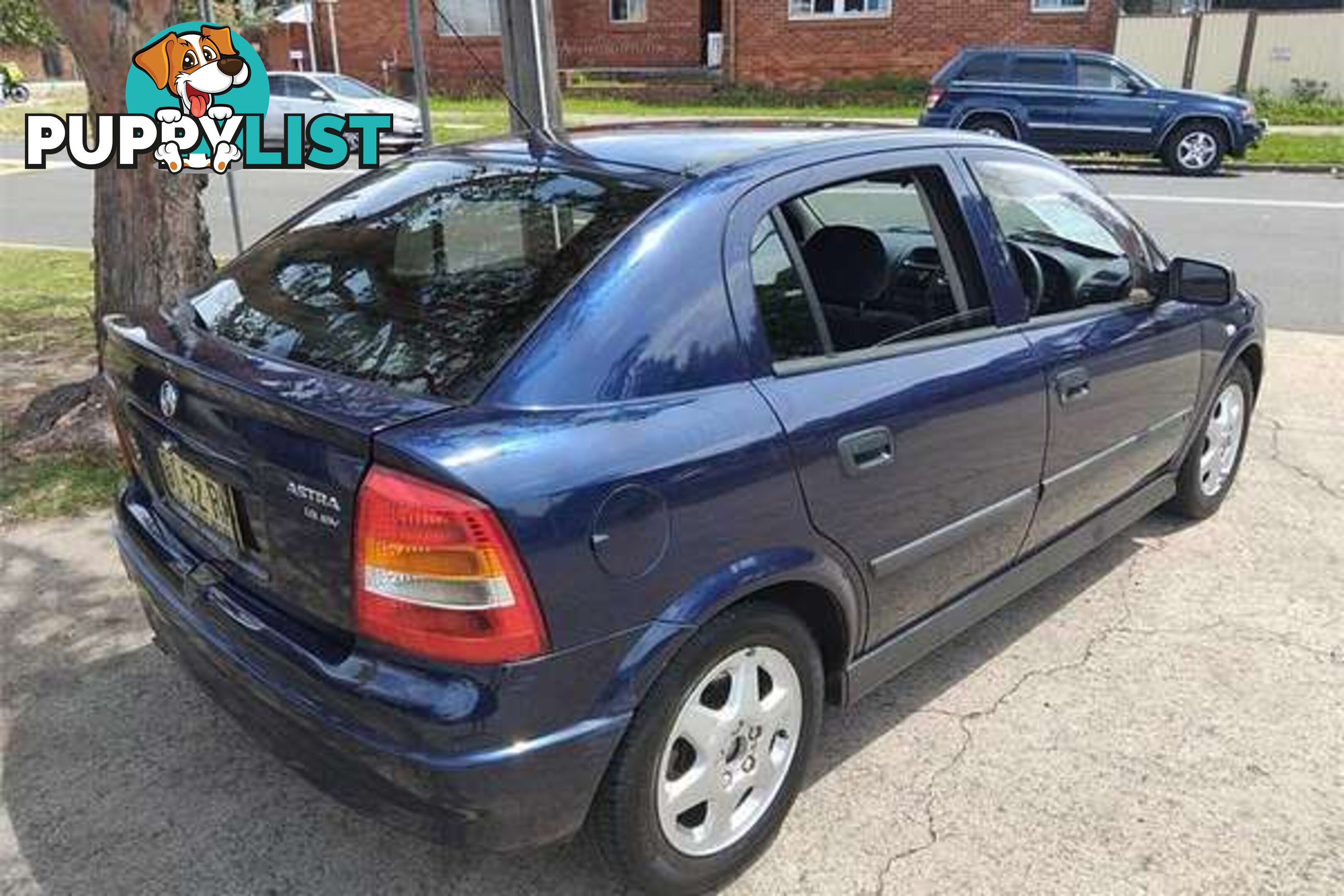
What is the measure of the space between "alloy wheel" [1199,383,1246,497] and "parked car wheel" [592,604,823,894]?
95.9 inches

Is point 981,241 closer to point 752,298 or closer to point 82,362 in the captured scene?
point 752,298

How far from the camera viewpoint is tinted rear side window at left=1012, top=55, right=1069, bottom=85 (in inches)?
619

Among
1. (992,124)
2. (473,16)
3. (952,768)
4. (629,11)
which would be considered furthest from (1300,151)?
(473,16)

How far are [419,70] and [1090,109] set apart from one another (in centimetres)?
1275

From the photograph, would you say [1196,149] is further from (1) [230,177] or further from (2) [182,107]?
(2) [182,107]

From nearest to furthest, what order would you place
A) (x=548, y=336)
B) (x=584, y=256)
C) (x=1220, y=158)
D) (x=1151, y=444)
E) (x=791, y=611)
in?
(x=548, y=336), (x=584, y=256), (x=791, y=611), (x=1151, y=444), (x=1220, y=158)

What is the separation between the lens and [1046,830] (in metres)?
2.65

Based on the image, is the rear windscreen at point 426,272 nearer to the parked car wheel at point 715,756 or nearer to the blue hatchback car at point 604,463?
the blue hatchback car at point 604,463

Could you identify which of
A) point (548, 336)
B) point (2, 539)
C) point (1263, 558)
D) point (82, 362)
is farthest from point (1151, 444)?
point (82, 362)

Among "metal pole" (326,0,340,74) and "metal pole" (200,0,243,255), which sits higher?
"metal pole" (326,0,340,74)

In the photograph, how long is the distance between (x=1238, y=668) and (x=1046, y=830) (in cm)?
110

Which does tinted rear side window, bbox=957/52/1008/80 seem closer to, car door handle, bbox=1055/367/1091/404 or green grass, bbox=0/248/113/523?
green grass, bbox=0/248/113/523

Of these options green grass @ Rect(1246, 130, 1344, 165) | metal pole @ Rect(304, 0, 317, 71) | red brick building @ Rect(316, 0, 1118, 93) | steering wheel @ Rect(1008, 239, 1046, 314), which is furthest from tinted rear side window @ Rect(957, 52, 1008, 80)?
metal pole @ Rect(304, 0, 317, 71)

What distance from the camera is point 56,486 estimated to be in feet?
15.1
